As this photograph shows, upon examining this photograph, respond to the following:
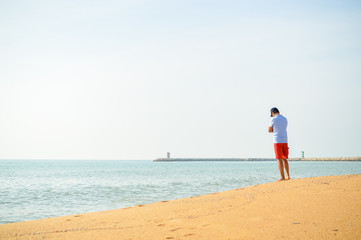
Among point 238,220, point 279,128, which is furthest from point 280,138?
point 238,220

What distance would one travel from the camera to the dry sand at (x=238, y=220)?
11.3ft

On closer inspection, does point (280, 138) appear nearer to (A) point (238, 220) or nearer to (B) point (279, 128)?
(B) point (279, 128)

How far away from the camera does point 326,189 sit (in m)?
5.18

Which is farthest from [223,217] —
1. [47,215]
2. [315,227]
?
[47,215]

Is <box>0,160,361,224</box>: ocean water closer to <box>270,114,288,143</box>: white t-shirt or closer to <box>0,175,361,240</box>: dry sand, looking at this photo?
<box>0,175,361,240</box>: dry sand

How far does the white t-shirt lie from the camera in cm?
761

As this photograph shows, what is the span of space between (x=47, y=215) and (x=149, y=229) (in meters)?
6.60

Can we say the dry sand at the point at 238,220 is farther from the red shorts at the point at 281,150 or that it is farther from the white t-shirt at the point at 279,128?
the white t-shirt at the point at 279,128

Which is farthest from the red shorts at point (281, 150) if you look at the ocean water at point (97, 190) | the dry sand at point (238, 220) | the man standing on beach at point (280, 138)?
the ocean water at point (97, 190)

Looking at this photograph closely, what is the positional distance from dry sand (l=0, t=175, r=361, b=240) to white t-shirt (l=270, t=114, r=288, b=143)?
2.03m

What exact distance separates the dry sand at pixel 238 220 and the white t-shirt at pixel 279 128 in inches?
79.9

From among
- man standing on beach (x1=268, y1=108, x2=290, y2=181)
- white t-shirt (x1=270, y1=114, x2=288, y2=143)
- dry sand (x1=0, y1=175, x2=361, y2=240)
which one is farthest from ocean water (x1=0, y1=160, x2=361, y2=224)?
white t-shirt (x1=270, y1=114, x2=288, y2=143)

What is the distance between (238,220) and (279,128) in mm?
4125

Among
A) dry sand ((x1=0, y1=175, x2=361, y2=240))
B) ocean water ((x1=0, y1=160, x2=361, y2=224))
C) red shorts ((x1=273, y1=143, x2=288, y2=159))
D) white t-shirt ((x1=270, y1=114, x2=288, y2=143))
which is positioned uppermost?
white t-shirt ((x1=270, y1=114, x2=288, y2=143))
